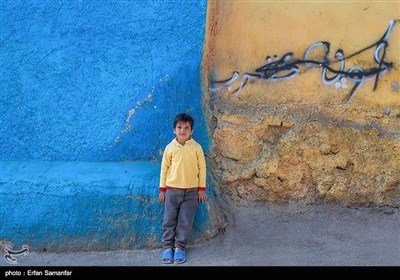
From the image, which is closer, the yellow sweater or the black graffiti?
the yellow sweater

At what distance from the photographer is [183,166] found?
4.39 metres

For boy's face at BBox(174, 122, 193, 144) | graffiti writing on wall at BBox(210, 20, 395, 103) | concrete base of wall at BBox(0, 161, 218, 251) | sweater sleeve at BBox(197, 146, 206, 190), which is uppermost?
graffiti writing on wall at BBox(210, 20, 395, 103)

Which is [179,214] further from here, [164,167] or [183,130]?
[183,130]

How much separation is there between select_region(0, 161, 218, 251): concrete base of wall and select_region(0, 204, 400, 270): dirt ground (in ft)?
0.29

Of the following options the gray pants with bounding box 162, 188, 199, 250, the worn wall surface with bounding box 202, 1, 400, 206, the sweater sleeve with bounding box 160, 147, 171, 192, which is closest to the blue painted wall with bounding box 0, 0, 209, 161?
the worn wall surface with bounding box 202, 1, 400, 206

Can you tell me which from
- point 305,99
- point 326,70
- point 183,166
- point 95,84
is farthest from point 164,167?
point 326,70

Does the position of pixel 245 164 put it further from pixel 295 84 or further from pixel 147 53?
pixel 147 53

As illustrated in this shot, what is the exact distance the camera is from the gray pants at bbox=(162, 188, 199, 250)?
4.43 m

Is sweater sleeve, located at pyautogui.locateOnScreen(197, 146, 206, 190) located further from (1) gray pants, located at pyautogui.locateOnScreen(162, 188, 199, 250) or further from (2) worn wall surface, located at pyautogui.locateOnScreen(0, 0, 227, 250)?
(2) worn wall surface, located at pyautogui.locateOnScreen(0, 0, 227, 250)

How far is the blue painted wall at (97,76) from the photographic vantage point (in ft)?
16.0

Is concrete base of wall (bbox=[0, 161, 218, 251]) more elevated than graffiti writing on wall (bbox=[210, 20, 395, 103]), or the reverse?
graffiti writing on wall (bbox=[210, 20, 395, 103])

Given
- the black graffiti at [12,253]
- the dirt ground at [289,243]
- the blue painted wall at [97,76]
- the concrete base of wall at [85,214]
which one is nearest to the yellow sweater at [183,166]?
the concrete base of wall at [85,214]

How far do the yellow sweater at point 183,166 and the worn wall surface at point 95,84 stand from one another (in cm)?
33

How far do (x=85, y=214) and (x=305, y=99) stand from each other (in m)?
2.03
